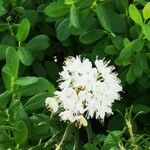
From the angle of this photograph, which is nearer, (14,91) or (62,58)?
(14,91)

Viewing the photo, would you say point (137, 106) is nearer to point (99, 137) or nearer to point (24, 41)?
point (99, 137)

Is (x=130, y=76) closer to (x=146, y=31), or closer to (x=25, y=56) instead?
(x=146, y=31)

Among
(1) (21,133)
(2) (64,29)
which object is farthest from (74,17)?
(1) (21,133)

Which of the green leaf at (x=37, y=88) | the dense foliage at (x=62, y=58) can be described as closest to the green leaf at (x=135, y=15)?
the dense foliage at (x=62, y=58)

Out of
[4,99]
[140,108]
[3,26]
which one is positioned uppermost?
[3,26]

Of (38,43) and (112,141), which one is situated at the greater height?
(38,43)

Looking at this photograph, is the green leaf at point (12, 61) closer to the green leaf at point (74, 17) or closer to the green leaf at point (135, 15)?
the green leaf at point (74, 17)
